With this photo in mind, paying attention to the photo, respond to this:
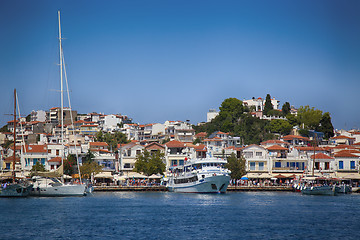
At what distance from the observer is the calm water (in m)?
38.8

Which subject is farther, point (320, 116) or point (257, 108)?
point (257, 108)

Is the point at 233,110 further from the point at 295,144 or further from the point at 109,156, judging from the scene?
the point at 109,156

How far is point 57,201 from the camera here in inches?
2447

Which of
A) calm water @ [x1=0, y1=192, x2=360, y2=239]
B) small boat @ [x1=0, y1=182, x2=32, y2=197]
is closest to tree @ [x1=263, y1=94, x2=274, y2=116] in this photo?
calm water @ [x1=0, y1=192, x2=360, y2=239]

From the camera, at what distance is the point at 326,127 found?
421 ft

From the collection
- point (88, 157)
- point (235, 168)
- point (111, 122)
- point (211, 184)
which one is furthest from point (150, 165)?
point (111, 122)

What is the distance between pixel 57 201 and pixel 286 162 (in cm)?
4437

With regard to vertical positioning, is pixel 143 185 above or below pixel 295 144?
below

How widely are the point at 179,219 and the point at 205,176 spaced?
89.8ft

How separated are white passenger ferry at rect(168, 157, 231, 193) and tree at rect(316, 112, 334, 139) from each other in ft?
190

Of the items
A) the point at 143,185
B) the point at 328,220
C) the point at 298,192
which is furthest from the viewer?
the point at 143,185

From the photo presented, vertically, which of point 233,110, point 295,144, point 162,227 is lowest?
point 162,227

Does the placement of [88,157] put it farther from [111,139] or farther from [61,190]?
[111,139]

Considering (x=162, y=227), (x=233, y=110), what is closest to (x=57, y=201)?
(x=162, y=227)
